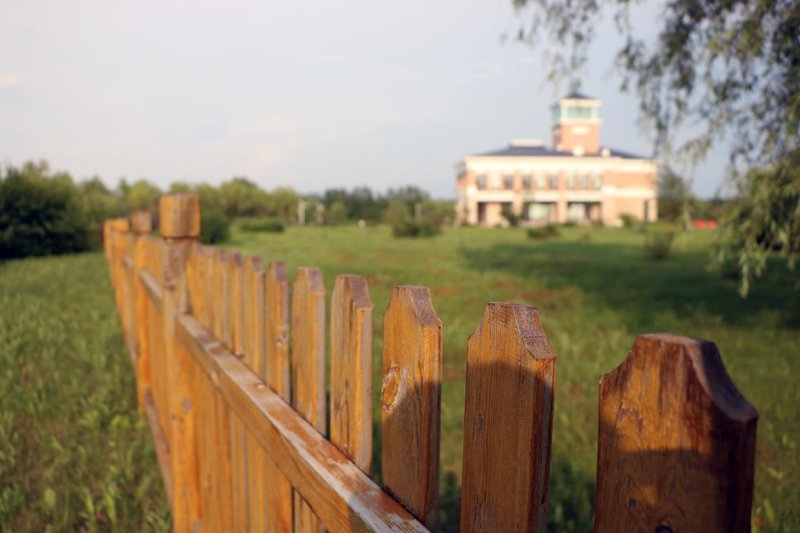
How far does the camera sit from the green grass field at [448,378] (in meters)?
3.70

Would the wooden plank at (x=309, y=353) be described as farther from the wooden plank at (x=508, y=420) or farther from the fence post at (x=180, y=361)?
the fence post at (x=180, y=361)

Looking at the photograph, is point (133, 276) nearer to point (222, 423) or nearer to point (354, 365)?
point (222, 423)

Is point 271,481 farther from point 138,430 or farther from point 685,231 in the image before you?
point 685,231

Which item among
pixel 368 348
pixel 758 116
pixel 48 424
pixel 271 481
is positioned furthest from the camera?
pixel 758 116

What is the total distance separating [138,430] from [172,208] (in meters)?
2.42

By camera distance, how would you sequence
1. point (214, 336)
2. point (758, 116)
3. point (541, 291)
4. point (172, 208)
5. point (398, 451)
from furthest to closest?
point (541, 291) < point (758, 116) < point (172, 208) < point (214, 336) < point (398, 451)

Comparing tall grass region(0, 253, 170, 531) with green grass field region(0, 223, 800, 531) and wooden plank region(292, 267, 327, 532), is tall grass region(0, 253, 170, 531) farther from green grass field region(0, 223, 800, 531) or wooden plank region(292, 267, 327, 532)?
wooden plank region(292, 267, 327, 532)

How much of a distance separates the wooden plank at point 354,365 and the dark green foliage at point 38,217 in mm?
18742

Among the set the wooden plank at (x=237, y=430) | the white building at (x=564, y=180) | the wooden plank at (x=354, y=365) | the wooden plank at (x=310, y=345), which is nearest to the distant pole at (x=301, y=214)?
the white building at (x=564, y=180)

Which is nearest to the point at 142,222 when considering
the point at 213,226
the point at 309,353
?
the point at 309,353

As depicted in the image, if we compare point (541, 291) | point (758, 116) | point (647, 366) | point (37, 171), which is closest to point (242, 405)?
point (647, 366)

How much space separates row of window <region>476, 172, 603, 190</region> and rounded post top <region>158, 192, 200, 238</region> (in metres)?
64.0

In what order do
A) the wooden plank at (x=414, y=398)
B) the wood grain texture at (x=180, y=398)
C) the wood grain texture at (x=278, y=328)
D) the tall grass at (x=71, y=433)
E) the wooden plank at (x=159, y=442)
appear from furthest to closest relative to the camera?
the wooden plank at (x=159, y=442)
the tall grass at (x=71, y=433)
the wood grain texture at (x=180, y=398)
the wood grain texture at (x=278, y=328)
the wooden plank at (x=414, y=398)

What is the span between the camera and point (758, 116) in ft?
21.2
